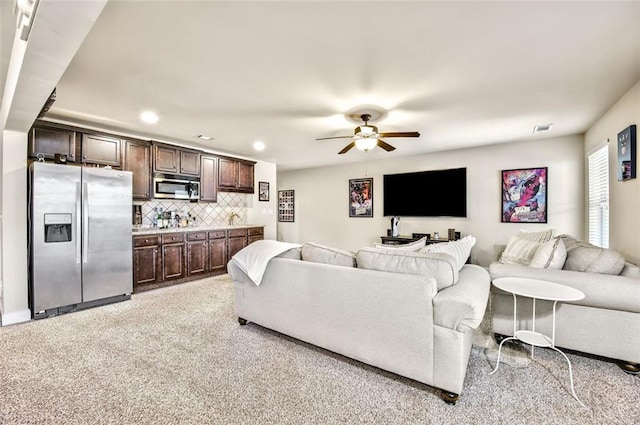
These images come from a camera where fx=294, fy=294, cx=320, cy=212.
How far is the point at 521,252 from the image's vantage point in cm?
328

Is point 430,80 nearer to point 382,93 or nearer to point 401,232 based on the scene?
point 382,93

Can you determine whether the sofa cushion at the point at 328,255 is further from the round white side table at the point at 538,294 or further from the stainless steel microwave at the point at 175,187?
the stainless steel microwave at the point at 175,187

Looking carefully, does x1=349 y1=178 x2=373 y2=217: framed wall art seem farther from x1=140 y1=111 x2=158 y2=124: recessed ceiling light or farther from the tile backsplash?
x1=140 y1=111 x2=158 y2=124: recessed ceiling light

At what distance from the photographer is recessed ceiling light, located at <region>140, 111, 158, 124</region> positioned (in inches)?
139

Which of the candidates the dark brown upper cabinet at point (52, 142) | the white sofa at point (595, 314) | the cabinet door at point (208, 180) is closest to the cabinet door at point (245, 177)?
the cabinet door at point (208, 180)

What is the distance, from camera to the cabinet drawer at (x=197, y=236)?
480 centimetres

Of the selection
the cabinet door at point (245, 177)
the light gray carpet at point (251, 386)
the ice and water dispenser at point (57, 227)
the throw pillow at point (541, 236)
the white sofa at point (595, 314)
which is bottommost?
the light gray carpet at point (251, 386)

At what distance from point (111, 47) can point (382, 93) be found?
2.29m

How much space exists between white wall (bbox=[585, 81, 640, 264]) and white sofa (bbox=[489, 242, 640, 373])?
0.77 meters

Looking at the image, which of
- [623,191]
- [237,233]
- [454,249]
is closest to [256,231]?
[237,233]

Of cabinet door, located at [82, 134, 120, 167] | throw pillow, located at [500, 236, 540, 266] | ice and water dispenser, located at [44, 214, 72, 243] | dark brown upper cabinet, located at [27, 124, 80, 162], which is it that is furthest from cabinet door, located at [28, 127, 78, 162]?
throw pillow, located at [500, 236, 540, 266]

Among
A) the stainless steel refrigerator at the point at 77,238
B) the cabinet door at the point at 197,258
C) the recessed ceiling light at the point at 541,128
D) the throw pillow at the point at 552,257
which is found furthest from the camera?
the cabinet door at the point at 197,258

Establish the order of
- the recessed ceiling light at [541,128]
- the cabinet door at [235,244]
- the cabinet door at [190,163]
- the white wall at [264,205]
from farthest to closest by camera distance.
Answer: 1. the white wall at [264,205]
2. the cabinet door at [235,244]
3. the cabinet door at [190,163]
4. the recessed ceiling light at [541,128]

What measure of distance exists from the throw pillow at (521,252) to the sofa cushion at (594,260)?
0.56m
